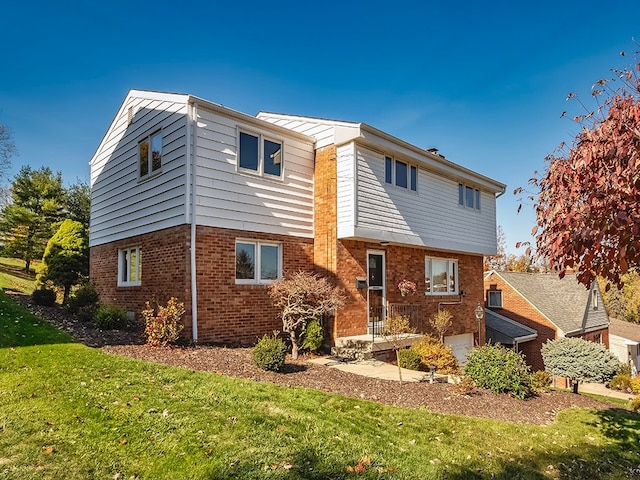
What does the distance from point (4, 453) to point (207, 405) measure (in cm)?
224

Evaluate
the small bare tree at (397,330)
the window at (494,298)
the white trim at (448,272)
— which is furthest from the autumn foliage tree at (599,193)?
the window at (494,298)

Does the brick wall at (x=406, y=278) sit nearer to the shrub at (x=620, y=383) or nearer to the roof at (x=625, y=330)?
the shrub at (x=620, y=383)

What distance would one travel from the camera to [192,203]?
1019 centimetres

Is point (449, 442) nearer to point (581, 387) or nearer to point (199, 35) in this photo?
point (199, 35)

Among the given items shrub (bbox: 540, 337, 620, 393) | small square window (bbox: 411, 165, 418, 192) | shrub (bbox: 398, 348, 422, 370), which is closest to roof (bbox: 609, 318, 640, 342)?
shrub (bbox: 540, 337, 620, 393)

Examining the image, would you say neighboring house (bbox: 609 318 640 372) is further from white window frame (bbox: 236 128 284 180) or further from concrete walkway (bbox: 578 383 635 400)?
white window frame (bbox: 236 128 284 180)

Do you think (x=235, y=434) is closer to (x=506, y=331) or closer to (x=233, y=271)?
(x=233, y=271)

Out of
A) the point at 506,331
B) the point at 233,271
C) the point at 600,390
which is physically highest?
the point at 233,271

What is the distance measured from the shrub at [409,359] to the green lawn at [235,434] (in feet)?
13.1

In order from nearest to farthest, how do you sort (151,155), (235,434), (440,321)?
(235,434), (151,155), (440,321)

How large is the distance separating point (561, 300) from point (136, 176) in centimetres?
2765

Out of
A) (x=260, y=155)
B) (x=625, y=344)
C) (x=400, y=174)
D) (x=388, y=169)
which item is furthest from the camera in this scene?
(x=625, y=344)

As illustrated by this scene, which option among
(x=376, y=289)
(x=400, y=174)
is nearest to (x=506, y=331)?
(x=376, y=289)

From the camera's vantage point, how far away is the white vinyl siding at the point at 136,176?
10.8m
